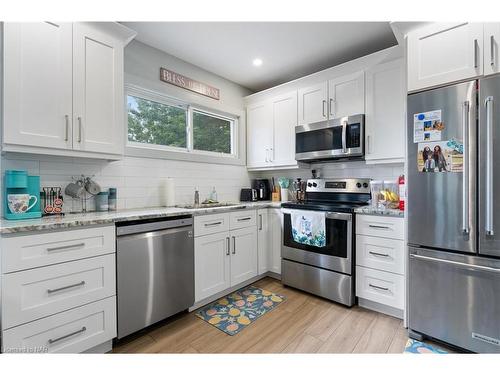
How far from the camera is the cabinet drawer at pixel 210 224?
2201mm

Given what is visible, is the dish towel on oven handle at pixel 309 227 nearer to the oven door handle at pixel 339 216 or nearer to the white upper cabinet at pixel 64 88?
the oven door handle at pixel 339 216

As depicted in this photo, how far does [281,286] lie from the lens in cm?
278

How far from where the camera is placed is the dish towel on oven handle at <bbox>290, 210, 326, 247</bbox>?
95.6 inches

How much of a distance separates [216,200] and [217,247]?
0.84 m

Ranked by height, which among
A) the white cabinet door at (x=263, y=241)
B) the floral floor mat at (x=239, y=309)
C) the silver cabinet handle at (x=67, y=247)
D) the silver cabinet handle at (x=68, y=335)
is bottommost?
the floral floor mat at (x=239, y=309)

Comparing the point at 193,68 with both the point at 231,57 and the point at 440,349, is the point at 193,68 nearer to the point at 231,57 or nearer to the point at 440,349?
the point at 231,57

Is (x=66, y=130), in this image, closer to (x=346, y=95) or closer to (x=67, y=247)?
(x=67, y=247)

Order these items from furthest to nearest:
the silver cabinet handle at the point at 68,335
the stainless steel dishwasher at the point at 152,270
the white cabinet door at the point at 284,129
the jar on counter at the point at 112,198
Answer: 1. the white cabinet door at the point at 284,129
2. the jar on counter at the point at 112,198
3. the stainless steel dishwasher at the point at 152,270
4. the silver cabinet handle at the point at 68,335

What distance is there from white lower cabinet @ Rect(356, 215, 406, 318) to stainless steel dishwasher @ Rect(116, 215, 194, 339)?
1519 millimetres

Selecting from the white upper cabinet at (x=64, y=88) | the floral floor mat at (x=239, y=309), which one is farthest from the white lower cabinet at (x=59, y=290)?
the floral floor mat at (x=239, y=309)

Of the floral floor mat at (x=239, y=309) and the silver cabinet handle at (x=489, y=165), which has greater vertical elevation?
the silver cabinet handle at (x=489, y=165)

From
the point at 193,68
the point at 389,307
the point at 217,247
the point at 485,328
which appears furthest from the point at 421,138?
the point at 193,68

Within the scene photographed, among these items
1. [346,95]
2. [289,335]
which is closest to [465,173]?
[346,95]

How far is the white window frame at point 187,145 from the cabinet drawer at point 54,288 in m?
1.19
